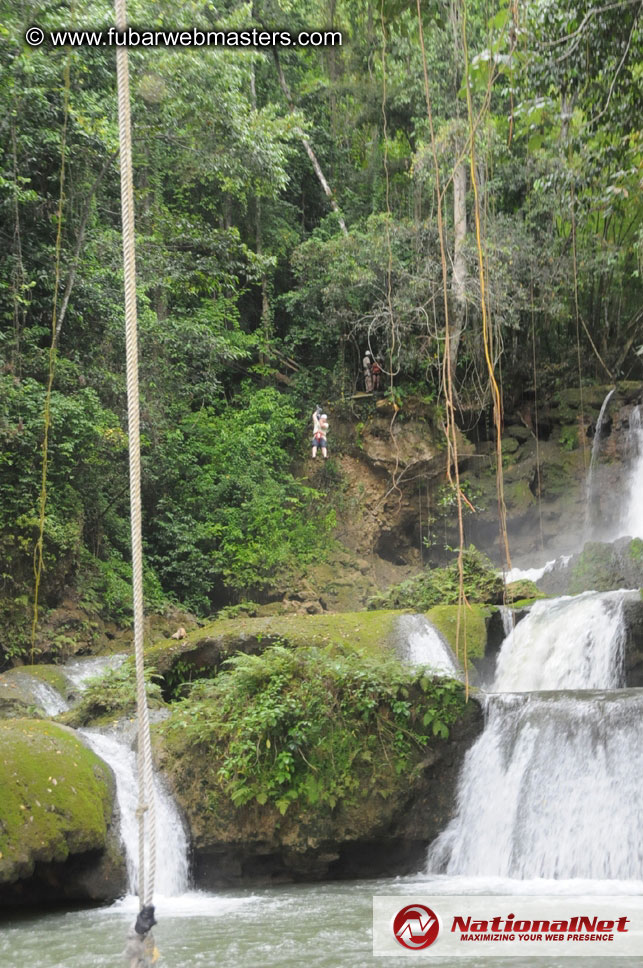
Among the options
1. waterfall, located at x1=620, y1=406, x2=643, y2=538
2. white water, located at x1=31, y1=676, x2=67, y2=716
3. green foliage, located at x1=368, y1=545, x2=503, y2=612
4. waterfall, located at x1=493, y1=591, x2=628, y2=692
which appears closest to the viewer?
white water, located at x1=31, y1=676, x2=67, y2=716

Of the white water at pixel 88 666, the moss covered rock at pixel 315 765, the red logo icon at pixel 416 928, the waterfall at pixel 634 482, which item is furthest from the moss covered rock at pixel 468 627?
the waterfall at pixel 634 482

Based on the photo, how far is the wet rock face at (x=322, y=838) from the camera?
805 cm

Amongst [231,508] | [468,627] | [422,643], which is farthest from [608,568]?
[231,508]

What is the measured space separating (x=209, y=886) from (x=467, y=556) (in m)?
7.85

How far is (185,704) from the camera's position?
8.88 metres

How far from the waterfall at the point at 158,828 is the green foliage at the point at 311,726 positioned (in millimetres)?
416

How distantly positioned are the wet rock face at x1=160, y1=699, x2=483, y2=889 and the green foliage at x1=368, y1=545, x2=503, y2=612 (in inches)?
196

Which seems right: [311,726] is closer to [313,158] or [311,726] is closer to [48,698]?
[48,698]

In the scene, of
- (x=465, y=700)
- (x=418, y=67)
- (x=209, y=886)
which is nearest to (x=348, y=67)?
(x=418, y=67)

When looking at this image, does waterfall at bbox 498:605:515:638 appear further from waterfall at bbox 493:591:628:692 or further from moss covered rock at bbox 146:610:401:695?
moss covered rock at bbox 146:610:401:695

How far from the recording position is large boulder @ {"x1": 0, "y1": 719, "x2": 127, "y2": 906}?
675 centimetres

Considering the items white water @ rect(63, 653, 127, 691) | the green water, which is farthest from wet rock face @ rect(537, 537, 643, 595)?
the green water

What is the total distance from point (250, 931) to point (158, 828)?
2151 millimetres

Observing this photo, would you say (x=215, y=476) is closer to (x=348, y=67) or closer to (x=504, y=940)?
(x=348, y=67)
